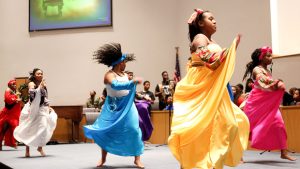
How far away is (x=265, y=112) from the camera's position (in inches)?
211

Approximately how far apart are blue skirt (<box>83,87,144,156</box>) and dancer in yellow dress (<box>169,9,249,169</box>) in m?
1.67

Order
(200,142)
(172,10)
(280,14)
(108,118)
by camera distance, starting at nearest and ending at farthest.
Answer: (200,142) < (108,118) < (280,14) < (172,10)

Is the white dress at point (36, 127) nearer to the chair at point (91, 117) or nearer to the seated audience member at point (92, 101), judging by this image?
the chair at point (91, 117)

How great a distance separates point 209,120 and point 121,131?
1911mm

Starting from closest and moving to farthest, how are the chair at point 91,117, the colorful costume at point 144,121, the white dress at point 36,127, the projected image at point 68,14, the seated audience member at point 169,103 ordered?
the white dress at point 36,127, the colorful costume at point 144,121, the seated audience member at point 169,103, the chair at point 91,117, the projected image at point 68,14

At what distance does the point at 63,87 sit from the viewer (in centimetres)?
1315

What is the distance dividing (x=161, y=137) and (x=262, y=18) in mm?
3824

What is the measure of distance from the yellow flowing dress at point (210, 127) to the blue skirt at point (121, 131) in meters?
1.70

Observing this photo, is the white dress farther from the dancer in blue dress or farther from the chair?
the chair

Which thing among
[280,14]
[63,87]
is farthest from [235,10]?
[63,87]

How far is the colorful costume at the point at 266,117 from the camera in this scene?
206 inches

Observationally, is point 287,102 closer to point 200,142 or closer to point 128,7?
point 200,142

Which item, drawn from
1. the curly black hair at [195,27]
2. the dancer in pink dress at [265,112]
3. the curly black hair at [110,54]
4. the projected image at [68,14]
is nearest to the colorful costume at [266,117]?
the dancer in pink dress at [265,112]

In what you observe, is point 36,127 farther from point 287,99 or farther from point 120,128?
point 287,99
